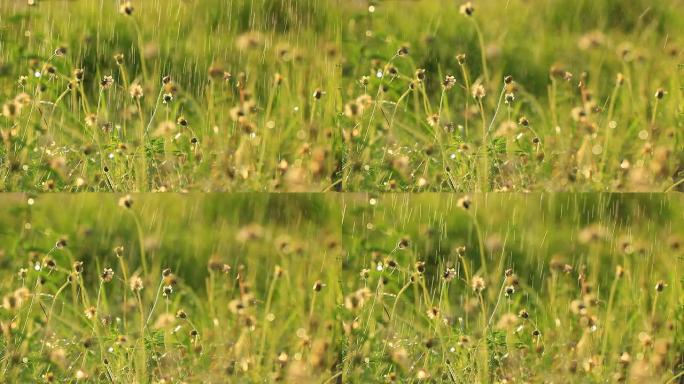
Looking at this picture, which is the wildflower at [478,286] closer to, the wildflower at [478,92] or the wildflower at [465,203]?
the wildflower at [465,203]

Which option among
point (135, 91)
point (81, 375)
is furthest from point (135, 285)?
point (135, 91)

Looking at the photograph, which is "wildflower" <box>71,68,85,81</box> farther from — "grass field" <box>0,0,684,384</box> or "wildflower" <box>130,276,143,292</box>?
"wildflower" <box>130,276,143,292</box>

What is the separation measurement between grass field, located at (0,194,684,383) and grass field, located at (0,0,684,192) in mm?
66

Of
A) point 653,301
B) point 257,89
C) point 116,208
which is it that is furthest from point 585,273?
point 116,208

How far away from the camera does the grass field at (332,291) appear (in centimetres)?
207

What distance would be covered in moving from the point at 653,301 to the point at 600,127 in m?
0.40

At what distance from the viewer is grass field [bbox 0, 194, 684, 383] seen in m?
2.07

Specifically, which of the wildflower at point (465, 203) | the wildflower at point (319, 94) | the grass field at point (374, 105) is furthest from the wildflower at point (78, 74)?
the wildflower at point (465, 203)

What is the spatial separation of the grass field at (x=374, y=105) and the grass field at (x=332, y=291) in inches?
2.6

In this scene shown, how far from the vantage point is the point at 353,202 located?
2082mm

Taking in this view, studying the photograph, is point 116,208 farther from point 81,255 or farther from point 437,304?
point 437,304

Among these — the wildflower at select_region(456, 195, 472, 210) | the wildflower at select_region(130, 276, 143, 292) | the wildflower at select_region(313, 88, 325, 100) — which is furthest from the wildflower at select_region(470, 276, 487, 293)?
the wildflower at select_region(130, 276, 143, 292)

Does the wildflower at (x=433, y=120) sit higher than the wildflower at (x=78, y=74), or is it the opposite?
the wildflower at (x=78, y=74)

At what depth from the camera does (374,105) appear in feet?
6.84
